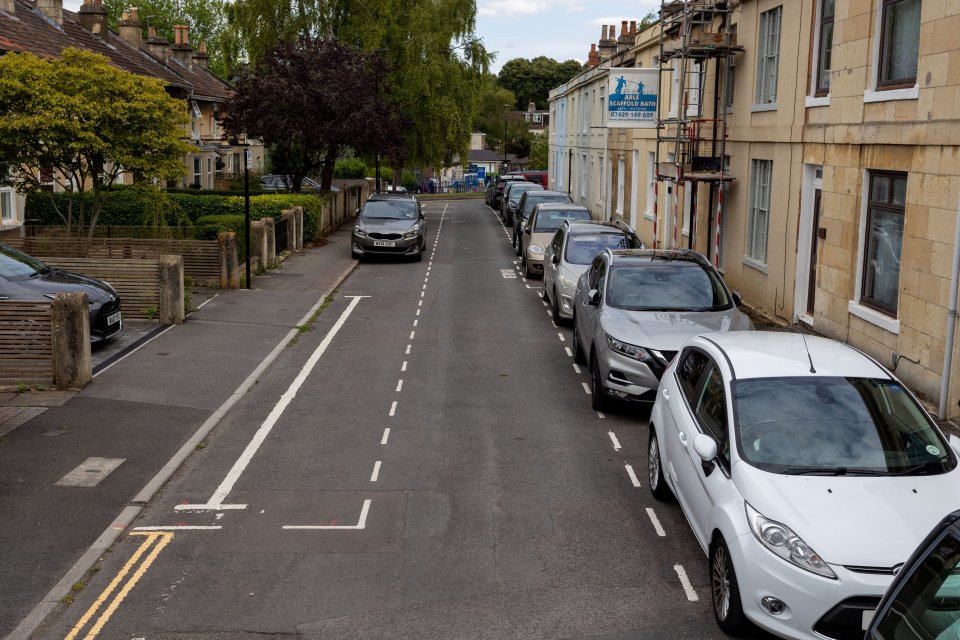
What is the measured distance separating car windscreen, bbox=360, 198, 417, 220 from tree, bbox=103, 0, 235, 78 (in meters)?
58.1

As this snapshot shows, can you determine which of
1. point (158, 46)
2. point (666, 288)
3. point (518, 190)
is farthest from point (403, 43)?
point (666, 288)

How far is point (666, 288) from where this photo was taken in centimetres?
1328

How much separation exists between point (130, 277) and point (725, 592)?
13778 mm

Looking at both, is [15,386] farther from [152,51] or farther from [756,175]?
[152,51]

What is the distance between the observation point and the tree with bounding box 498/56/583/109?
121 meters

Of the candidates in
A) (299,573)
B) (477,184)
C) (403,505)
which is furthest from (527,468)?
(477,184)

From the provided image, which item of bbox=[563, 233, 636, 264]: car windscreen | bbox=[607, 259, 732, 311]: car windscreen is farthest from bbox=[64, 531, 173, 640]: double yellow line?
bbox=[563, 233, 636, 264]: car windscreen

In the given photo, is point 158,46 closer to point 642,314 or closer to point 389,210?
point 389,210

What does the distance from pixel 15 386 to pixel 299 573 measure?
721cm

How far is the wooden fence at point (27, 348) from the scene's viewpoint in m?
12.9

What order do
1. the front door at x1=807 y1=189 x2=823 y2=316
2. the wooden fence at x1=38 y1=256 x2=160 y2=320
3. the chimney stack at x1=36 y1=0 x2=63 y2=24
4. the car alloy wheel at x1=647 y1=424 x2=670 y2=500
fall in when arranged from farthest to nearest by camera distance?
the chimney stack at x1=36 y1=0 x2=63 y2=24 < the wooden fence at x1=38 y1=256 x2=160 y2=320 < the front door at x1=807 y1=189 x2=823 y2=316 < the car alloy wheel at x1=647 y1=424 x2=670 y2=500

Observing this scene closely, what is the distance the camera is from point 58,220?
2775cm

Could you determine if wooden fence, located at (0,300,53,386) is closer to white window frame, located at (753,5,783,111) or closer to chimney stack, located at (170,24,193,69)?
white window frame, located at (753,5,783,111)

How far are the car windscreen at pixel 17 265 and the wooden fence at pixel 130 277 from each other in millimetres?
1420
